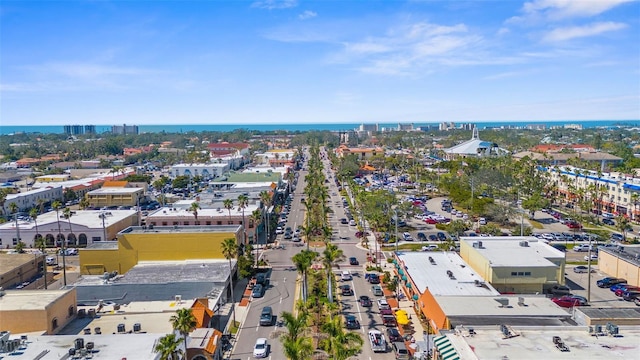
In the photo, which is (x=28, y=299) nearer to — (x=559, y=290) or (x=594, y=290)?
(x=559, y=290)

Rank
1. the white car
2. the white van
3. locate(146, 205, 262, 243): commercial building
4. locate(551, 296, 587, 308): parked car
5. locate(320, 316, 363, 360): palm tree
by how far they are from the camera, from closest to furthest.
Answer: locate(320, 316, 363, 360): palm tree
the white car
locate(551, 296, 587, 308): parked car
the white van
locate(146, 205, 262, 243): commercial building

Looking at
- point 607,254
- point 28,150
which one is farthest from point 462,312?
point 28,150

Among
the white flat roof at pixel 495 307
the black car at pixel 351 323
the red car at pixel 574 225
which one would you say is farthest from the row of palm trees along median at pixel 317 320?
the red car at pixel 574 225

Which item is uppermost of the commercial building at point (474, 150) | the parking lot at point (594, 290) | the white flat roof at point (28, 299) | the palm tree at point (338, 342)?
the commercial building at point (474, 150)

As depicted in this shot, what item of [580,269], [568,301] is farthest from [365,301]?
[580,269]

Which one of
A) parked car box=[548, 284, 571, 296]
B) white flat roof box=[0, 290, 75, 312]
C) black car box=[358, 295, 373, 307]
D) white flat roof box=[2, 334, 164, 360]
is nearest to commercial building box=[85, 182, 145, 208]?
white flat roof box=[0, 290, 75, 312]

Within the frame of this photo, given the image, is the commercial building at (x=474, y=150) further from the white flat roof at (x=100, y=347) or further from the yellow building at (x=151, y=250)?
the white flat roof at (x=100, y=347)

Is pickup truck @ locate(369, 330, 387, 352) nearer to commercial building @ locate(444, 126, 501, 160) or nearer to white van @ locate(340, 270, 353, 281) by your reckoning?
white van @ locate(340, 270, 353, 281)
